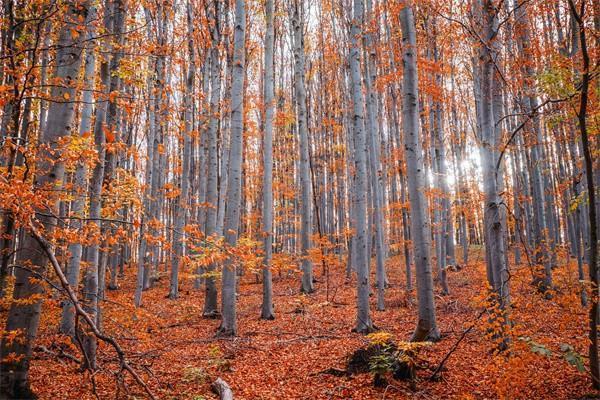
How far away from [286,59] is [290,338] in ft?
63.9

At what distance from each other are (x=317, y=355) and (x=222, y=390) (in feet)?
7.41

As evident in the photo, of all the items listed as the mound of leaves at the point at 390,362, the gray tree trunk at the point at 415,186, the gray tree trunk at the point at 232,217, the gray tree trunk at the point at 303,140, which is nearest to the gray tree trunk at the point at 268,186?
the gray tree trunk at the point at 232,217

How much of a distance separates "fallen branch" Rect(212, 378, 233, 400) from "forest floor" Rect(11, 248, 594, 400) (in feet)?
0.41

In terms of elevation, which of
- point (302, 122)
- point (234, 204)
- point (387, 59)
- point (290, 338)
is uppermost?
point (387, 59)

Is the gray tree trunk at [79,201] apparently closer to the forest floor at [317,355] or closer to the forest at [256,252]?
the forest at [256,252]

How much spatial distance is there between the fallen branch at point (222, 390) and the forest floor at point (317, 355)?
0.41 ft

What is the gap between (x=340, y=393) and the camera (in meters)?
4.96

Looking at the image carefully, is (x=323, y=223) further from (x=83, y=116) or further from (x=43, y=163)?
(x=43, y=163)

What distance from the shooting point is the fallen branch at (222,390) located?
4841 millimetres

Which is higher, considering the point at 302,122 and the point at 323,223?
the point at 302,122

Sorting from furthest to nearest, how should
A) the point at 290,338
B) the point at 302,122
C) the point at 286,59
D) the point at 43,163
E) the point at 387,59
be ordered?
1. the point at 286,59
2. the point at 387,59
3. the point at 302,122
4. the point at 290,338
5. the point at 43,163

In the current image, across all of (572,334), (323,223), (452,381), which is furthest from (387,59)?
(452,381)

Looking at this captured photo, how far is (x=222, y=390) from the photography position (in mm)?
5016

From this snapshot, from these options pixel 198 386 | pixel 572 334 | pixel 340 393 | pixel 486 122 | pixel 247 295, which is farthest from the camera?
pixel 247 295
